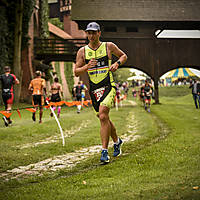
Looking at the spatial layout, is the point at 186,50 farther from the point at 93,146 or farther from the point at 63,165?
the point at 63,165

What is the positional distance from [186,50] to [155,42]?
2.86 meters

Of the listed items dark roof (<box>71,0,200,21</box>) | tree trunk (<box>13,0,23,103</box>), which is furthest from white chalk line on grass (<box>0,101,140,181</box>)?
dark roof (<box>71,0,200,21</box>)

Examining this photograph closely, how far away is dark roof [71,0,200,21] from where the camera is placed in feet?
86.1

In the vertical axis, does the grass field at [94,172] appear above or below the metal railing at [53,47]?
below

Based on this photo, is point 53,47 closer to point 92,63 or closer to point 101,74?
point 101,74

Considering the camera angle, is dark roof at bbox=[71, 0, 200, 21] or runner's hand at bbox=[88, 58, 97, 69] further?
dark roof at bbox=[71, 0, 200, 21]

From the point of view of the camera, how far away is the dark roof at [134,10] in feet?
86.1

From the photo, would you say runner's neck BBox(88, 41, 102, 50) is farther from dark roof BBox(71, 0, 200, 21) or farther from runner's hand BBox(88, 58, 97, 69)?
dark roof BBox(71, 0, 200, 21)

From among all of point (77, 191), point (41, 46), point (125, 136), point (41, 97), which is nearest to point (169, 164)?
point (77, 191)

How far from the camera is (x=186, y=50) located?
91.6 ft

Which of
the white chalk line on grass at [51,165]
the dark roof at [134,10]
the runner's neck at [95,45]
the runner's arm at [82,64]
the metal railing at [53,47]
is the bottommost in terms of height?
the white chalk line on grass at [51,165]

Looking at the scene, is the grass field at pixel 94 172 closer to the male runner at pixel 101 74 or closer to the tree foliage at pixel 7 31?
the male runner at pixel 101 74

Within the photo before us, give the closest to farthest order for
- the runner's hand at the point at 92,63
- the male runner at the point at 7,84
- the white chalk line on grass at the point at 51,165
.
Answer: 1. the white chalk line on grass at the point at 51,165
2. the runner's hand at the point at 92,63
3. the male runner at the point at 7,84

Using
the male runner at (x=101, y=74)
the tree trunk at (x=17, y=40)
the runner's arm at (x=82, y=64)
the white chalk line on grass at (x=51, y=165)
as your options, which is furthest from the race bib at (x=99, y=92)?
the tree trunk at (x=17, y=40)
